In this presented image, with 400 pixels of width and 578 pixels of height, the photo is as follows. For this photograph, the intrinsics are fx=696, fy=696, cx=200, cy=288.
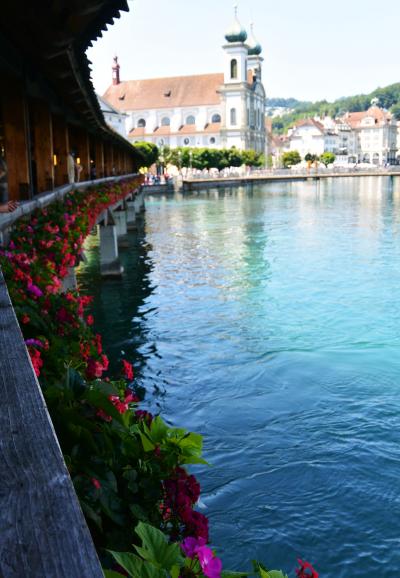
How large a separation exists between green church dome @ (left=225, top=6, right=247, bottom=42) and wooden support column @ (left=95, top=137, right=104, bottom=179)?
106670 mm

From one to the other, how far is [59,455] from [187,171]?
348ft

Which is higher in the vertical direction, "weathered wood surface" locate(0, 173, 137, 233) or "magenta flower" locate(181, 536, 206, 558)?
A: "weathered wood surface" locate(0, 173, 137, 233)

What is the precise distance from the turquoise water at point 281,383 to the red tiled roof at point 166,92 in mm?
113397

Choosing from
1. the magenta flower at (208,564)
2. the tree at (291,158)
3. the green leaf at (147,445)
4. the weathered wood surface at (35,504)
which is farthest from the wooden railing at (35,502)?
the tree at (291,158)

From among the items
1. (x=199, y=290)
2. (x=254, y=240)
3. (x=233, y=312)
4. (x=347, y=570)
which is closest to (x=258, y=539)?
(x=347, y=570)

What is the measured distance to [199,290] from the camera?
67.3 feet

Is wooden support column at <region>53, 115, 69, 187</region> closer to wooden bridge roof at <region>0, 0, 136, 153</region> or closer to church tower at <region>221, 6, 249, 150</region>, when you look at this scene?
wooden bridge roof at <region>0, 0, 136, 153</region>

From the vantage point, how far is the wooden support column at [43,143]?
12.9 m

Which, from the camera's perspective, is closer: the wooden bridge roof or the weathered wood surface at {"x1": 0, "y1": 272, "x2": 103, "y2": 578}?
the weathered wood surface at {"x1": 0, "y1": 272, "x2": 103, "y2": 578}

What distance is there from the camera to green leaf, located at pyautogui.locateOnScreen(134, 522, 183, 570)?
5.62 feet

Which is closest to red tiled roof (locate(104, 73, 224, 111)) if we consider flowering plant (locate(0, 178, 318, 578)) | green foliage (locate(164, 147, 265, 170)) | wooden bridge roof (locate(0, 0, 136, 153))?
green foliage (locate(164, 147, 265, 170))

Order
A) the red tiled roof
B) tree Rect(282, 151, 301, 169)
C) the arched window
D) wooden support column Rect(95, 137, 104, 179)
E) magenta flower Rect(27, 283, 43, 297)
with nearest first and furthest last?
magenta flower Rect(27, 283, 43, 297) → wooden support column Rect(95, 137, 104, 179) → the arched window → the red tiled roof → tree Rect(282, 151, 301, 169)

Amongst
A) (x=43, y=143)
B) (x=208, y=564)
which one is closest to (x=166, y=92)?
(x=43, y=143)

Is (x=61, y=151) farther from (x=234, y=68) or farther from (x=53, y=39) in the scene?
(x=234, y=68)
